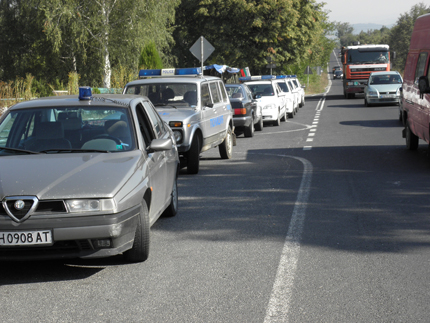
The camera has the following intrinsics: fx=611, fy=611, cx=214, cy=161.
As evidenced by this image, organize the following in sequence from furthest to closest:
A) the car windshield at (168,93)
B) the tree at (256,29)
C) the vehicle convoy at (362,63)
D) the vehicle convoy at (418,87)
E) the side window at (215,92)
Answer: the tree at (256,29)
the vehicle convoy at (362,63)
the side window at (215,92)
the car windshield at (168,93)
the vehicle convoy at (418,87)

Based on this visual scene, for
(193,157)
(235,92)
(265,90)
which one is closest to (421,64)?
(193,157)

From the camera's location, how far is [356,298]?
14.3 feet

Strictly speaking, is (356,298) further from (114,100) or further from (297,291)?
(114,100)

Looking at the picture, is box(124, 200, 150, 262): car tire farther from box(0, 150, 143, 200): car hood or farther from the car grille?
the car grille

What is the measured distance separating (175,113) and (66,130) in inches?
197

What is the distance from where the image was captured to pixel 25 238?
15.1 ft

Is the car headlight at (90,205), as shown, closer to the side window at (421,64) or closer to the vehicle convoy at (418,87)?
the vehicle convoy at (418,87)

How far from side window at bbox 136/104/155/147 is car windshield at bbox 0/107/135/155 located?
10.5 inches

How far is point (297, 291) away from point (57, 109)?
10.1 ft

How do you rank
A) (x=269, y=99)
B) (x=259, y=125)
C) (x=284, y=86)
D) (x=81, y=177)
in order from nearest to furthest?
(x=81, y=177), (x=259, y=125), (x=269, y=99), (x=284, y=86)

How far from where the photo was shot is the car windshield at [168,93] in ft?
37.6

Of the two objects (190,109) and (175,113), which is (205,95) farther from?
(175,113)

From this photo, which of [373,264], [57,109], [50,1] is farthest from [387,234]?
[50,1]

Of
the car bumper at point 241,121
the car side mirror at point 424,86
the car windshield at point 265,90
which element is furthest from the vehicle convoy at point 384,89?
the car side mirror at point 424,86
